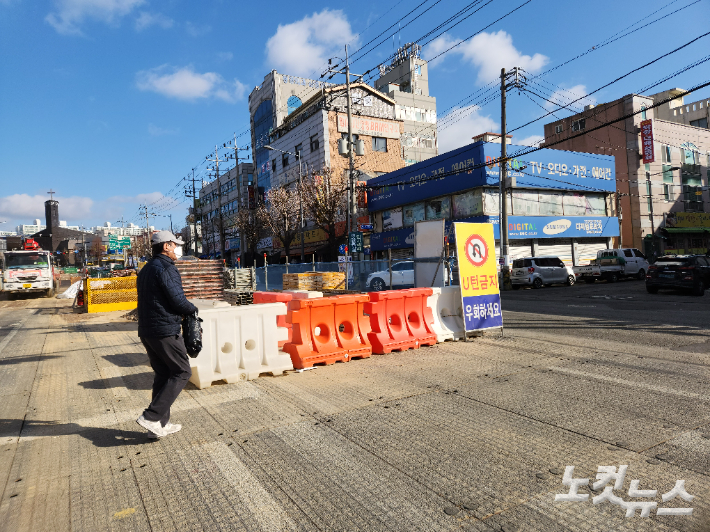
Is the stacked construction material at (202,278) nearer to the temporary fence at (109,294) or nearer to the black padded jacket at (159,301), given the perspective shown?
the temporary fence at (109,294)

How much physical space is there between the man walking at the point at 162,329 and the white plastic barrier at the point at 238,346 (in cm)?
179

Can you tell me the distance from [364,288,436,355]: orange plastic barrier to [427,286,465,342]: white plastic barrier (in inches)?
5.5

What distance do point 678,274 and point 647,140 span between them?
25.8 m

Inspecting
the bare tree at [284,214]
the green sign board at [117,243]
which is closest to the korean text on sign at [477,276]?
the bare tree at [284,214]

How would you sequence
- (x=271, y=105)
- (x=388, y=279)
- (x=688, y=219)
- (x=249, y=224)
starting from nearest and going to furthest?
(x=388, y=279), (x=688, y=219), (x=249, y=224), (x=271, y=105)

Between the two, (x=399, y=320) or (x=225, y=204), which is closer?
(x=399, y=320)

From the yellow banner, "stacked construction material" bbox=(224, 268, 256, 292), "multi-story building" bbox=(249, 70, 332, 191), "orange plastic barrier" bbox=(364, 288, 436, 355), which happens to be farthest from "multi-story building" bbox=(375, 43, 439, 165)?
"orange plastic barrier" bbox=(364, 288, 436, 355)

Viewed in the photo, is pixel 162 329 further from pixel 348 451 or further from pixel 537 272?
pixel 537 272

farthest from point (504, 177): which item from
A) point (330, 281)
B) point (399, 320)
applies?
point (399, 320)

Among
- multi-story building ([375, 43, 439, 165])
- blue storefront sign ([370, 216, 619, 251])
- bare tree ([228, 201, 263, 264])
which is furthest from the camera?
multi-story building ([375, 43, 439, 165])

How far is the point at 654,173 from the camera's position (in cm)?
3900

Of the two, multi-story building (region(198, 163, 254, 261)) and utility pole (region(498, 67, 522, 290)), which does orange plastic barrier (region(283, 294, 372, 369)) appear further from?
multi-story building (region(198, 163, 254, 261))

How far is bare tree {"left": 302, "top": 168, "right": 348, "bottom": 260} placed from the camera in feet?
111

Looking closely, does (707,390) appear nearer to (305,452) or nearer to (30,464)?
(305,452)
